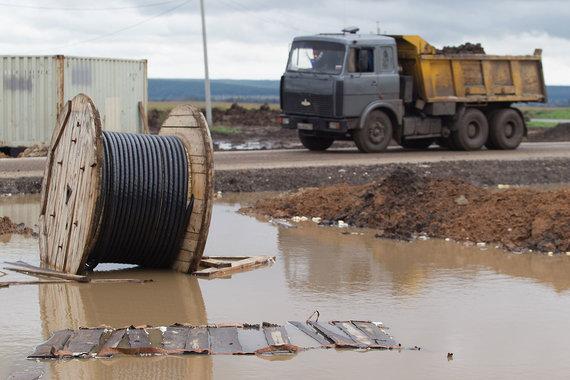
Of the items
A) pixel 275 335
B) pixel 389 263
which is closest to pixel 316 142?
pixel 389 263

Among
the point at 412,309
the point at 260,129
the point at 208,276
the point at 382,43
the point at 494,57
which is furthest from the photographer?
the point at 260,129

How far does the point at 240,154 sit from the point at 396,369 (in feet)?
60.2

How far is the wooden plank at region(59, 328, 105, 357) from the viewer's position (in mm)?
8188

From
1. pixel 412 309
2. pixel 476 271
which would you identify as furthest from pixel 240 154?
pixel 412 309

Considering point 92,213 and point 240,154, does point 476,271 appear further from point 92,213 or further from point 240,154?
point 240,154

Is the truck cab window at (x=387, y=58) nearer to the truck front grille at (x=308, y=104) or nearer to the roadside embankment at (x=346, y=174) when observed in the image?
the truck front grille at (x=308, y=104)

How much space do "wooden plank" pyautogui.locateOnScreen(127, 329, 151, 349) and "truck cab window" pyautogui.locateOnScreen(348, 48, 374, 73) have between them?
1725cm

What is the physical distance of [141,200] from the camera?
11.3m

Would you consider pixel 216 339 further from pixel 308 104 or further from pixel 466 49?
pixel 466 49

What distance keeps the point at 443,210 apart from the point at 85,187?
6.15 meters

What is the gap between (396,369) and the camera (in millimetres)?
8117

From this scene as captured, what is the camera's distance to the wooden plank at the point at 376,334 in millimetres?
8736

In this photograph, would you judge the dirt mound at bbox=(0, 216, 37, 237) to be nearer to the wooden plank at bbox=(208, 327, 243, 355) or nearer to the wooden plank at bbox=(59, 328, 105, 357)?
the wooden plank at bbox=(59, 328, 105, 357)

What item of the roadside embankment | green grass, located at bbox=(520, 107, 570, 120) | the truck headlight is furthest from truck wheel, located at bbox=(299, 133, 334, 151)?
green grass, located at bbox=(520, 107, 570, 120)
